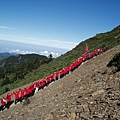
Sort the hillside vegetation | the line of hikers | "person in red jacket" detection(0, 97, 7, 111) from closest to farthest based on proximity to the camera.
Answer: "person in red jacket" detection(0, 97, 7, 111), the line of hikers, the hillside vegetation

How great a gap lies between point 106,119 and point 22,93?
13341 mm

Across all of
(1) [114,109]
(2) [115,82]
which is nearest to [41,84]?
(2) [115,82]

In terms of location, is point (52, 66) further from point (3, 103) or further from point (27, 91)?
point (3, 103)

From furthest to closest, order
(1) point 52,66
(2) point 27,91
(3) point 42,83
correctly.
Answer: (1) point 52,66, (3) point 42,83, (2) point 27,91

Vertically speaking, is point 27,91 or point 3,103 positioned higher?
point 27,91

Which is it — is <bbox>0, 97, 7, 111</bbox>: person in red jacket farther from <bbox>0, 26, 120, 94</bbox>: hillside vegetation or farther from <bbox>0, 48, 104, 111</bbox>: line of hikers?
<bbox>0, 26, 120, 94</bbox>: hillside vegetation

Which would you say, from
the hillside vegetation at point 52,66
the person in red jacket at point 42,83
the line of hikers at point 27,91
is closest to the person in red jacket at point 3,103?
the line of hikers at point 27,91

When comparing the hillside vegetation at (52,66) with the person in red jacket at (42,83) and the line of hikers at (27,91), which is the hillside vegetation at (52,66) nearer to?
the line of hikers at (27,91)

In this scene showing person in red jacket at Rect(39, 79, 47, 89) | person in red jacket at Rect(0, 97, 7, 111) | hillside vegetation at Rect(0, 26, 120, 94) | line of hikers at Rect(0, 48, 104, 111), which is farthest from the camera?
hillside vegetation at Rect(0, 26, 120, 94)

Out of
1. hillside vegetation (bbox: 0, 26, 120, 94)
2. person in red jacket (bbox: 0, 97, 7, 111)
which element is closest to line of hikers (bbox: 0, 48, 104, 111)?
person in red jacket (bbox: 0, 97, 7, 111)

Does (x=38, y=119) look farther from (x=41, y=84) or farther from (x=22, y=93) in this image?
(x=41, y=84)

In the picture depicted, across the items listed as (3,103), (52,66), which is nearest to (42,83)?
(3,103)

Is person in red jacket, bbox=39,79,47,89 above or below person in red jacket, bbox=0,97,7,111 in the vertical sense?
above

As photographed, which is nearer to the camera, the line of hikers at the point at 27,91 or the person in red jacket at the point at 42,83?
the line of hikers at the point at 27,91
